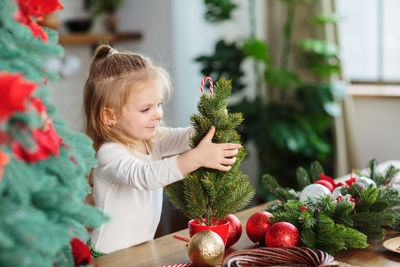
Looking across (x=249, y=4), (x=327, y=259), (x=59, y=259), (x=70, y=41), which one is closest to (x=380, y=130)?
(x=249, y=4)

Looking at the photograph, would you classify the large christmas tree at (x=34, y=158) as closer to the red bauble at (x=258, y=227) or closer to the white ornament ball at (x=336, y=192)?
Answer: the red bauble at (x=258, y=227)

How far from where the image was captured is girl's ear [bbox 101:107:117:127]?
1.39 m

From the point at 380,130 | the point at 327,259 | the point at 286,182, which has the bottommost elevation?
the point at 286,182

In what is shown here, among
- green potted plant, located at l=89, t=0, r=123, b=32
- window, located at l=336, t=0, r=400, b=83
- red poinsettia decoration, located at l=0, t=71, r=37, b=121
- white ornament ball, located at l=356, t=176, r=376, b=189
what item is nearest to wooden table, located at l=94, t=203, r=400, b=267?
white ornament ball, located at l=356, t=176, r=376, b=189

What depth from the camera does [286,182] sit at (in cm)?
352

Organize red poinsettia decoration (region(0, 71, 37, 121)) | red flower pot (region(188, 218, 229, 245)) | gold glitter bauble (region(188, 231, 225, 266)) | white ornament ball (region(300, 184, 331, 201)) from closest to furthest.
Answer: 1. red poinsettia decoration (region(0, 71, 37, 121))
2. gold glitter bauble (region(188, 231, 225, 266))
3. red flower pot (region(188, 218, 229, 245))
4. white ornament ball (region(300, 184, 331, 201))

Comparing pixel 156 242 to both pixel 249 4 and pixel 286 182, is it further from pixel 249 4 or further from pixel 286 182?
pixel 249 4

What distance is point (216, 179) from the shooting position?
43.6 inches

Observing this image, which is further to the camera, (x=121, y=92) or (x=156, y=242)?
(x=121, y=92)

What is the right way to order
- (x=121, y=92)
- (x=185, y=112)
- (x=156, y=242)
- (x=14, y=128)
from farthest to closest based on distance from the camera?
(x=185, y=112) < (x=121, y=92) < (x=156, y=242) < (x=14, y=128)

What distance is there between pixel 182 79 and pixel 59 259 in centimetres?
311

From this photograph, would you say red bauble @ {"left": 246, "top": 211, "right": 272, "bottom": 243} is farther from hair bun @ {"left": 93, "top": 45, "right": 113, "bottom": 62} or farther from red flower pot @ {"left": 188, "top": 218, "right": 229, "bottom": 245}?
hair bun @ {"left": 93, "top": 45, "right": 113, "bottom": 62}

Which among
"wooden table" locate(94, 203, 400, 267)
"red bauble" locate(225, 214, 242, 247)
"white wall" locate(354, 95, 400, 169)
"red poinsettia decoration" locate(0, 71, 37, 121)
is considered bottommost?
"white wall" locate(354, 95, 400, 169)

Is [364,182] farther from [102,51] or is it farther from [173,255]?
[102,51]
